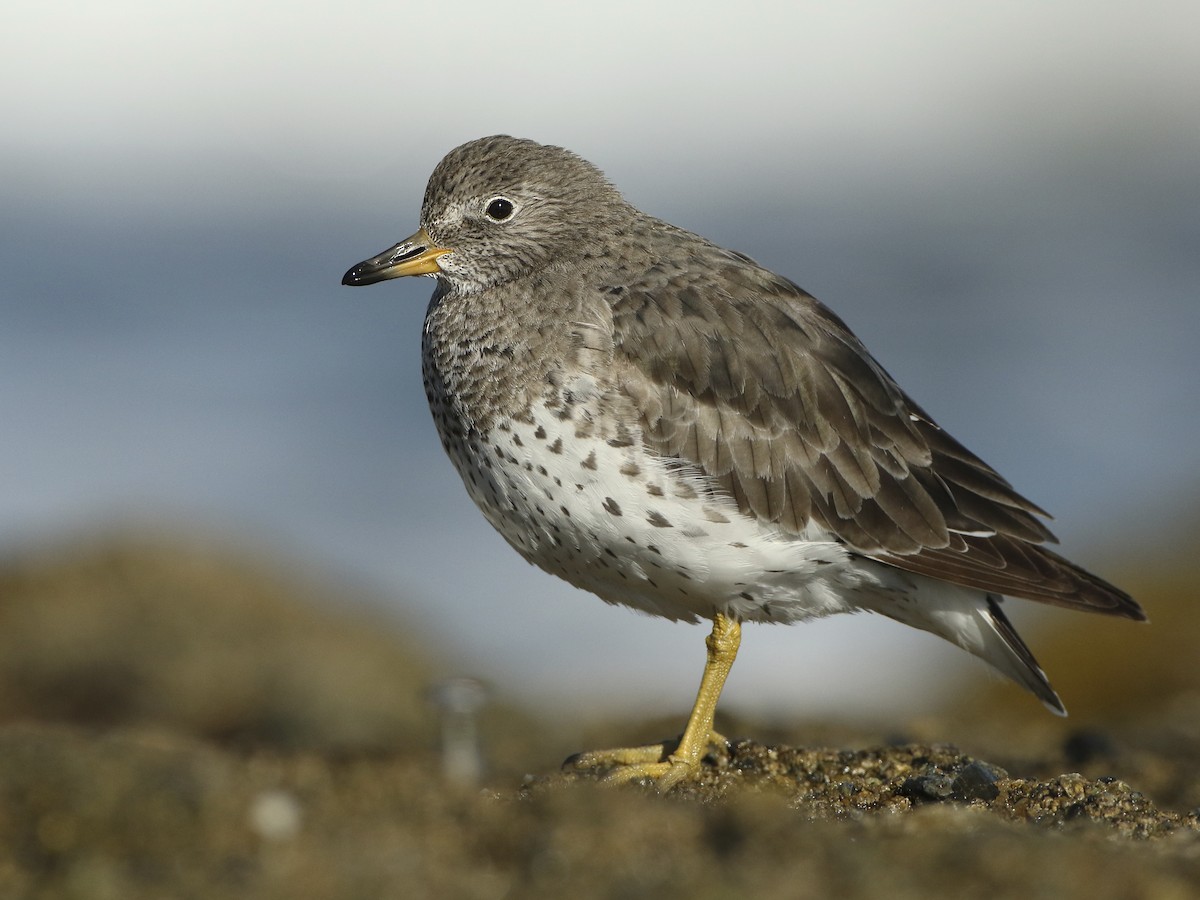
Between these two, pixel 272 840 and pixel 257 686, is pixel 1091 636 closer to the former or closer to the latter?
pixel 257 686

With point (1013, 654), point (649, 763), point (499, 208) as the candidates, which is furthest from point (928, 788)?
point (499, 208)

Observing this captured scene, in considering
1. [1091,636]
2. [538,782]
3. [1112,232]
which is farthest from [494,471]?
[1112,232]

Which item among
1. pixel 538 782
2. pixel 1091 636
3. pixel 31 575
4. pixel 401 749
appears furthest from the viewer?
pixel 1091 636

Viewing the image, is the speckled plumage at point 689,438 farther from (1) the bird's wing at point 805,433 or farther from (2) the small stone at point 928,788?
(2) the small stone at point 928,788

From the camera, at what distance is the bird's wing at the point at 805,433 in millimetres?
6469

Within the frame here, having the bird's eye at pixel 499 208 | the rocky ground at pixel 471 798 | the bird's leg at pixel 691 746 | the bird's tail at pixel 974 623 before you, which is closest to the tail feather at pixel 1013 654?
the bird's tail at pixel 974 623

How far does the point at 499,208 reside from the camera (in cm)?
752

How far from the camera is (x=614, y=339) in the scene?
256 inches

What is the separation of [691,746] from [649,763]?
0.26 meters

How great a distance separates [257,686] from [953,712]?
6.12 meters

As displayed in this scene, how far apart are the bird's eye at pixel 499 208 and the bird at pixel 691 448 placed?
1 centimetres

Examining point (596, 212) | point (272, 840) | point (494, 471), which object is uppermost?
point (596, 212)

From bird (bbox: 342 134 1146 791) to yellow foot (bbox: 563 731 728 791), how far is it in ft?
0.05

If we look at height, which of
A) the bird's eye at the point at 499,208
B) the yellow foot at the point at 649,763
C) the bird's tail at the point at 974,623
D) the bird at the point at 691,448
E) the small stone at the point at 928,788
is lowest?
the yellow foot at the point at 649,763
